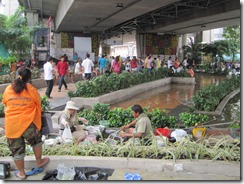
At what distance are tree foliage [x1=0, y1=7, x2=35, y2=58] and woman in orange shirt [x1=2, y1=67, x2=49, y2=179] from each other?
54.3ft

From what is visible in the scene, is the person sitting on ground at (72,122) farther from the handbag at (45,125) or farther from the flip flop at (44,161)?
the flip flop at (44,161)

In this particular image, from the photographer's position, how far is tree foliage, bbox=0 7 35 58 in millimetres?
19828

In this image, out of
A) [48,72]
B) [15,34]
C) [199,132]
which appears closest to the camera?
[199,132]

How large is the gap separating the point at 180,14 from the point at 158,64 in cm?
385

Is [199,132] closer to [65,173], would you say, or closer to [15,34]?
[65,173]

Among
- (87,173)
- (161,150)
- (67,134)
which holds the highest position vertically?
(67,134)

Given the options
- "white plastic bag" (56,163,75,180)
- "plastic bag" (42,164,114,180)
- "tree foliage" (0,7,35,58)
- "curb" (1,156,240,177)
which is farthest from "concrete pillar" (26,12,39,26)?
"white plastic bag" (56,163,75,180)

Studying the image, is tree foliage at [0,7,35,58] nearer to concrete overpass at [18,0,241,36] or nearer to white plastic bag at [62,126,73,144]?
concrete overpass at [18,0,241,36]

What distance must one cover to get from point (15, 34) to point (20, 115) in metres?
17.1

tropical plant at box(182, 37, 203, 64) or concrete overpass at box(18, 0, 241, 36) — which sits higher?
concrete overpass at box(18, 0, 241, 36)

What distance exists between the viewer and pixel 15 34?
787 inches

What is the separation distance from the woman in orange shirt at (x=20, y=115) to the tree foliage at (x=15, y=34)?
1656cm

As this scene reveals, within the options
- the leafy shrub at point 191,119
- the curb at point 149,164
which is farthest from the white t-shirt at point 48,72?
the curb at point 149,164

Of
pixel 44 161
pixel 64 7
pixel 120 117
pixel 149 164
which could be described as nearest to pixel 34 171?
pixel 44 161
